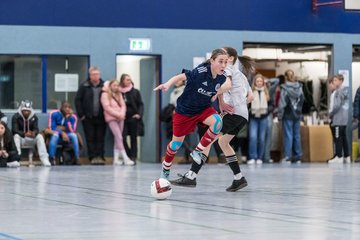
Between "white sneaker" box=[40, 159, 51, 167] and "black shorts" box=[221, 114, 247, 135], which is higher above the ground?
"black shorts" box=[221, 114, 247, 135]

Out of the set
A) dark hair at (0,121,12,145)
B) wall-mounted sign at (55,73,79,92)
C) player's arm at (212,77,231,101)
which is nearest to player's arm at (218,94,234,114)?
player's arm at (212,77,231,101)

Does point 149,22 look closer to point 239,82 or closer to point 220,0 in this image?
point 220,0

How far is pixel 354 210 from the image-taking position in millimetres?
11039

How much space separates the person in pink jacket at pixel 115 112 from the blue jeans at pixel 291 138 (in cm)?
428

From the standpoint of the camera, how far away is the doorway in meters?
26.6

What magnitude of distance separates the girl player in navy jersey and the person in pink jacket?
37.7ft

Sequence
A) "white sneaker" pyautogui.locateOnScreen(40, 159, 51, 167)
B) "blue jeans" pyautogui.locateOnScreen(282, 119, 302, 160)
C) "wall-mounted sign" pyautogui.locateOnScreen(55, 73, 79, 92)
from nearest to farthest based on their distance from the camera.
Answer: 1. "white sneaker" pyautogui.locateOnScreen(40, 159, 51, 167)
2. "wall-mounted sign" pyautogui.locateOnScreen(55, 73, 79, 92)
3. "blue jeans" pyautogui.locateOnScreen(282, 119, 302, 160)

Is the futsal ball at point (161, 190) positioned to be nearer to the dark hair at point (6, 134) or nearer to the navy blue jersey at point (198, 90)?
the navy blue jersey at point (198, 90)

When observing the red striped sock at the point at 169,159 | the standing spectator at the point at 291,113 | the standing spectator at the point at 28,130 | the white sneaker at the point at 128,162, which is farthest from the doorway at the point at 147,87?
the red striped sock at the point at 169,159

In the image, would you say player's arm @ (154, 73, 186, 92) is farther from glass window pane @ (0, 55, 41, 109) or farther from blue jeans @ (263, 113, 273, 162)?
blue jeans @ (263, 113, 273, 162)

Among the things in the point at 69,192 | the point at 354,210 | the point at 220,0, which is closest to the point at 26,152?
the point at 220,0

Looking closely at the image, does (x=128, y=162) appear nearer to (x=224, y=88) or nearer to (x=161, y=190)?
(x=224, y=88)

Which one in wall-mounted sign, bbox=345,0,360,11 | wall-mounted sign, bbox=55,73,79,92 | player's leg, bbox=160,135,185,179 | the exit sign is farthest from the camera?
wall-mounted sign, bbox=345,0,360,11

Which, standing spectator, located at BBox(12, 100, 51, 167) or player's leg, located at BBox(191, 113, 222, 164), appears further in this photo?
standing spectator, located at BBox(12, 100, 51, 167)
